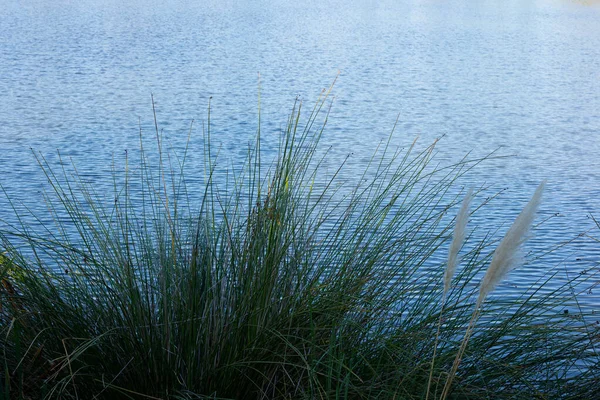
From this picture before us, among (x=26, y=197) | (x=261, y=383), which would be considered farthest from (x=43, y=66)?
(x=261, y=383)

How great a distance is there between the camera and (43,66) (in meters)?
11.5

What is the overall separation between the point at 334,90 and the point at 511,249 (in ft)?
31.0

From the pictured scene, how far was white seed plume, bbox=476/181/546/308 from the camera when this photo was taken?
141 centimetres

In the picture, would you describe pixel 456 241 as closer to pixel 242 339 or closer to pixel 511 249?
pixel 511 249

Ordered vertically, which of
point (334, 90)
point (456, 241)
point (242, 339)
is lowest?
point (334, 90)

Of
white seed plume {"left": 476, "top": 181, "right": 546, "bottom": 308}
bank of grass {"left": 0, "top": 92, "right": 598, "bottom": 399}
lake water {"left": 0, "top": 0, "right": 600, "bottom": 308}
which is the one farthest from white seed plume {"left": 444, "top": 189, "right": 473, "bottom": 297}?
lake water {"left": 0, "top": 0, "right": 600, "bottom": 308}

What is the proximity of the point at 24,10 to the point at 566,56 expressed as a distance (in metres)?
11.6

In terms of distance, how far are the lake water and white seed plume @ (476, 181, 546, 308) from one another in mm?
1235

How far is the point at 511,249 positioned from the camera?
56.0 inches

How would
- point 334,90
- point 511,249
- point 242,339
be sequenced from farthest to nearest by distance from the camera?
point 334,90, point 242,339, point 511,249

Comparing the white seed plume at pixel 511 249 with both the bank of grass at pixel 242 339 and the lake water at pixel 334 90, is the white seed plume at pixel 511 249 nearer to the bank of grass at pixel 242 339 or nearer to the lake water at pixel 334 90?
the bank of grass at pixel 242 339

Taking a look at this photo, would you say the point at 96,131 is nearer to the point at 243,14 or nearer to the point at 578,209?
the point at 578,209

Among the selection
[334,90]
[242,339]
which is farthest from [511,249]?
[334,90]

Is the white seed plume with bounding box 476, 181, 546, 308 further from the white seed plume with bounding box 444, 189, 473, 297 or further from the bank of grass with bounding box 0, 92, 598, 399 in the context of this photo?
the bank of grass with bounding box 0, 92, 598, 399
